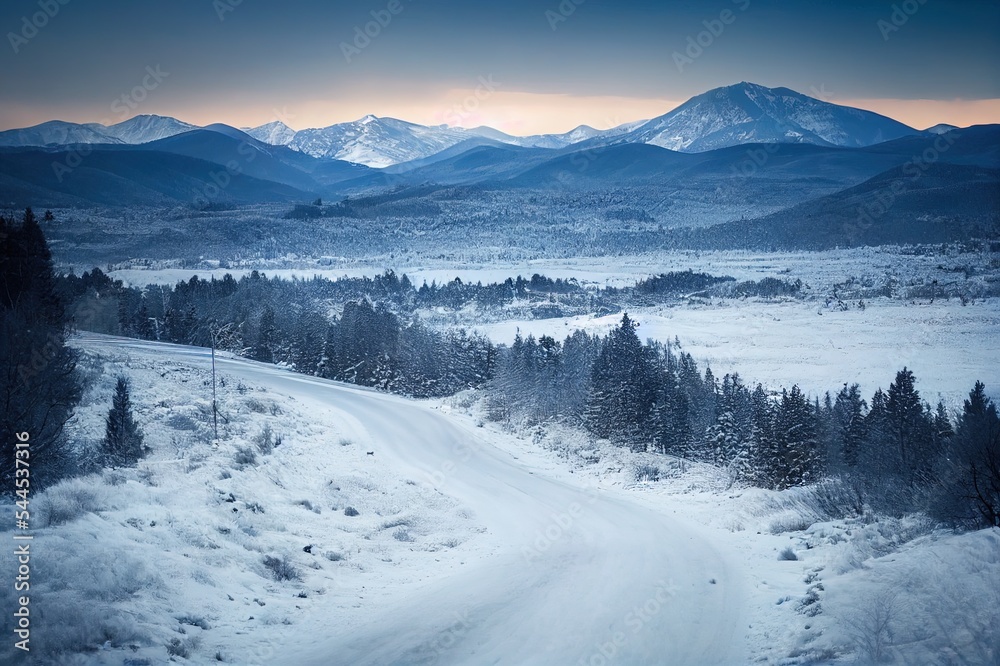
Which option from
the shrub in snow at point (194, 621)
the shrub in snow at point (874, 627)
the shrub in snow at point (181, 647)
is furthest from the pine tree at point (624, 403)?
the shrub in snow at point (181, 647)

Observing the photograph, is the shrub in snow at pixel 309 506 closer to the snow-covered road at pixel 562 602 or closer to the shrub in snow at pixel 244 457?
the shrub in snow at pixel 244 457

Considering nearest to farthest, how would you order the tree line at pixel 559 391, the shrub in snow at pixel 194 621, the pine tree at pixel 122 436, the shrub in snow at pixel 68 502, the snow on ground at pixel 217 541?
the snow on ground at pixel 217 541 < the shrub in snow at pixel 194 621 < the shrub in snow at pixel 68 502 < the tree line at pixel 559 391 < the pine tree at pixel 122 436

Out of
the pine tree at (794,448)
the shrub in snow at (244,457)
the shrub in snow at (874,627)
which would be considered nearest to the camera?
the shrub in snow at (874,627)

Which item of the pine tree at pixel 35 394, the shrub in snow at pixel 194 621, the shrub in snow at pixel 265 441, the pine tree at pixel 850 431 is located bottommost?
the pine tree at pixel 850 431

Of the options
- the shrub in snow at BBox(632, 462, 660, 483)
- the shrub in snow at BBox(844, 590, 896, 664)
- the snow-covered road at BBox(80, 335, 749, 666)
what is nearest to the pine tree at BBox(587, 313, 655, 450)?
the shrub in snow at BBox(632, 462, 660, 483)

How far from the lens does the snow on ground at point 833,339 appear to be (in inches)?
2098

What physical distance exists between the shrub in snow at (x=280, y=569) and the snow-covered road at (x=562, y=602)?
158 centimetres

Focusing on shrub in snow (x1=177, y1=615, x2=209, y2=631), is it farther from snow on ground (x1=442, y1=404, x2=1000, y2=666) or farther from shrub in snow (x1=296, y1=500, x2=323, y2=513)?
snow on ground (x1=442, y1=404, x2=1000, y2=666)

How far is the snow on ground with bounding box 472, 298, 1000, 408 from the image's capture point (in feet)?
175

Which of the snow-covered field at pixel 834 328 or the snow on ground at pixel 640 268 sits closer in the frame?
the snow-covered field at pixel 834 328

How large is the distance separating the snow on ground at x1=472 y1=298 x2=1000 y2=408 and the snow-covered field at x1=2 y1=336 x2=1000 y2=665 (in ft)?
125

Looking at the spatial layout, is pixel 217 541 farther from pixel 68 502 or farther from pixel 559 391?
pixel 559 391

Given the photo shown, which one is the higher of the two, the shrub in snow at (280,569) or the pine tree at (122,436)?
the pine tree at (122,436)

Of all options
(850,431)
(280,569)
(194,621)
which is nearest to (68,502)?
(194,621)
